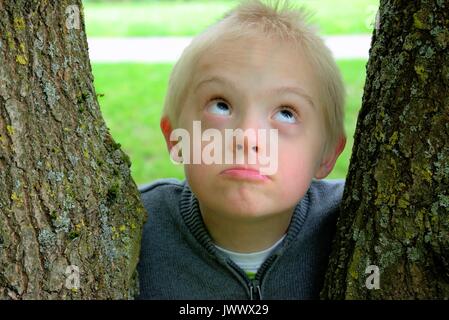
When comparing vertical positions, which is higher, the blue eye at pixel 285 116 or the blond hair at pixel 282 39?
the blond hair at pixel 282 39

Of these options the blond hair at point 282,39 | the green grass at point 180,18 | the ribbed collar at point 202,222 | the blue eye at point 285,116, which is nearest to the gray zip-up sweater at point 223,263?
the ribbed collar at point 202,222

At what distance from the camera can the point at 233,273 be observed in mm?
1817

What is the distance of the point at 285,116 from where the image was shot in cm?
163

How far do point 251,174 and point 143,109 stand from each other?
156 inches

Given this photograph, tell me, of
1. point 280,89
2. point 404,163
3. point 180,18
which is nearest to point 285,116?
point 280,89

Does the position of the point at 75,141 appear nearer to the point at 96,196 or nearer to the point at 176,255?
the point at 96,196

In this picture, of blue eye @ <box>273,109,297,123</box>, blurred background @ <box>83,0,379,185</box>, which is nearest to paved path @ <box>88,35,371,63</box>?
blurred background @ <box>83,0,379,185</box>

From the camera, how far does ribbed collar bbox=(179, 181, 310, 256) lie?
1.85m

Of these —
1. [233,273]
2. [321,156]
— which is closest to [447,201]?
[321,156]

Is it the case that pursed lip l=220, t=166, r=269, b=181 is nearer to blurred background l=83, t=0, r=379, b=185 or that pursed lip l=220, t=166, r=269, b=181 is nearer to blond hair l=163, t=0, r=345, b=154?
blond hair l=163, t=0, r=345, b=154

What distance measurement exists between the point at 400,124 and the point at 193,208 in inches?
28.2

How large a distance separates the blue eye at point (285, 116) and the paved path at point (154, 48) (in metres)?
4.83

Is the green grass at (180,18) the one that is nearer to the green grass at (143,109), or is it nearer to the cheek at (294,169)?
the green grass at (143,109)

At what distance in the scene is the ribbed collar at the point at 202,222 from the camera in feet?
6.06
